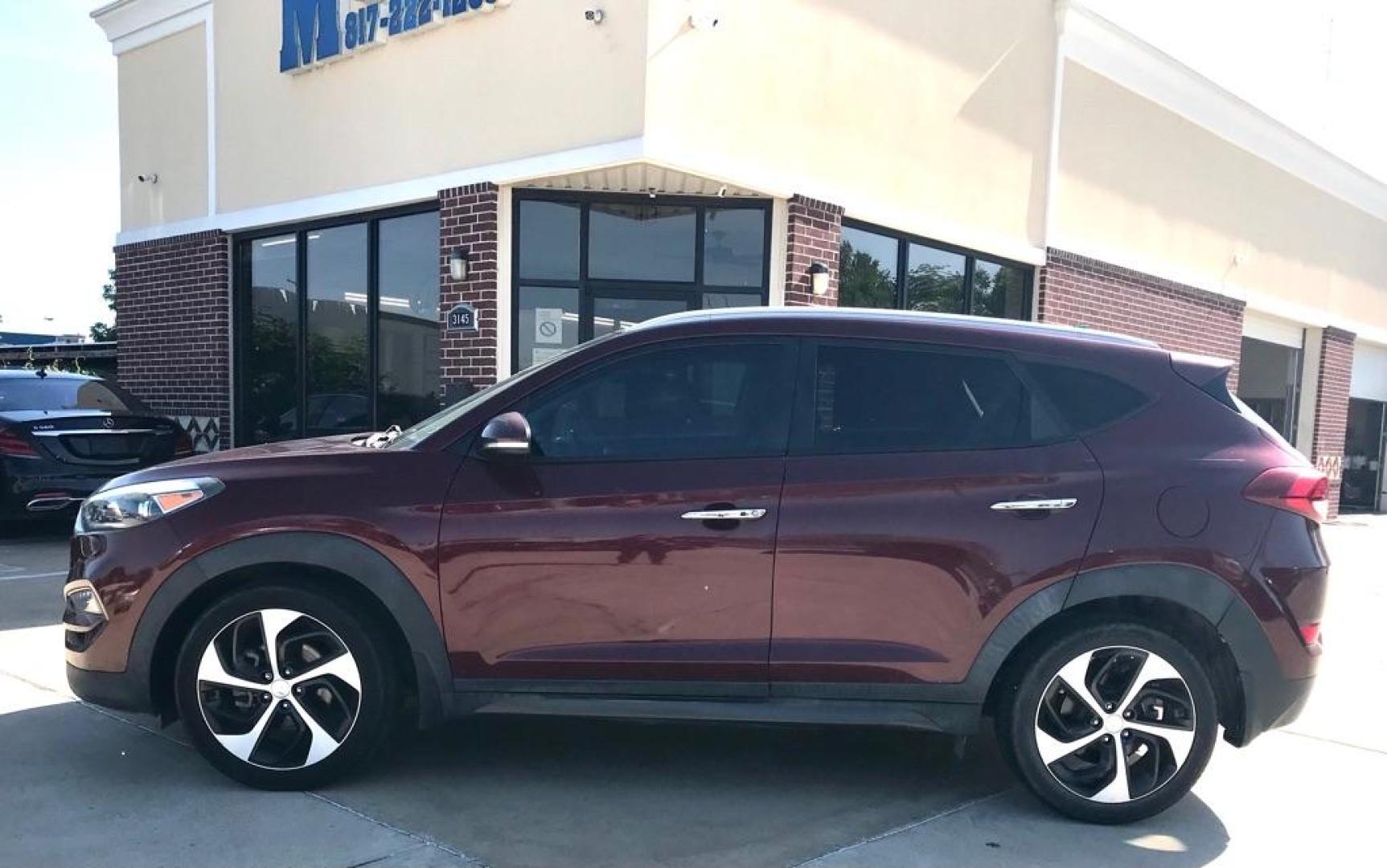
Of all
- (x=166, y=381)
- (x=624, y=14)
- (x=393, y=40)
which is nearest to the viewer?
(x=624, y=14)

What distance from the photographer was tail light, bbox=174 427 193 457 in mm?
8406

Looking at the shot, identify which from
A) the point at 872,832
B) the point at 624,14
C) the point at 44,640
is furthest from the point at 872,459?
the point at 624,14

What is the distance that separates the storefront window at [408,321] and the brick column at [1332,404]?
14457mm

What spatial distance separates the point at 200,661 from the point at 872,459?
2.47m

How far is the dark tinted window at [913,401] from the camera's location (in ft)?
11.2

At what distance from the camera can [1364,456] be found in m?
18.5

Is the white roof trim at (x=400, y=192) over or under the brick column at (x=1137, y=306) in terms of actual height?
over

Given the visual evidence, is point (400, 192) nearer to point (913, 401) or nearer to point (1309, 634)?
point (913, 401)

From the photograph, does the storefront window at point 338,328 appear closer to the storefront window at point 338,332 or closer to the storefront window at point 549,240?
the storefront window at point 338,332

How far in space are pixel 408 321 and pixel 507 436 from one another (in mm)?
6183

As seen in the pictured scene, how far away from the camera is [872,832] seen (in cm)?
326

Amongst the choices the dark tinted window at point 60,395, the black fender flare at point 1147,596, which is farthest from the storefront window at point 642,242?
the black fender flare at point 1147,596

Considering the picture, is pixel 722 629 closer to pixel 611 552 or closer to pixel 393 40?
pixel 611 552

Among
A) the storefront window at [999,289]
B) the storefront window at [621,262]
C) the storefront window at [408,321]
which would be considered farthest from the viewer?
the storefront window at [999,289]
